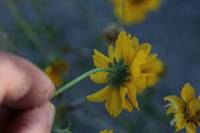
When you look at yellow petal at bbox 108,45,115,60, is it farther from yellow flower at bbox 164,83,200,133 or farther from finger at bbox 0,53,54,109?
finger at bbox 0,53,54,109

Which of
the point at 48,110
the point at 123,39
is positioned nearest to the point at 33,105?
the point at 48,110

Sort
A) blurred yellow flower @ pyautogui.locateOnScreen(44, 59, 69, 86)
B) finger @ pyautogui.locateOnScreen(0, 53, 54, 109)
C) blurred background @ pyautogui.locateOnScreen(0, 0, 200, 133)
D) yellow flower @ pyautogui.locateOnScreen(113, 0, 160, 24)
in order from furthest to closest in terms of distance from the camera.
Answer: blurred background @ pyautogui.locateOnScreen(0, 0, 200, 133) < yellow flower @ pyautogui.locateOnScreen(113, 0, 160, 24) < blurred yellow flower @ pyautogui.locateOnScreen(44, 59, 69, 86) < finger @ pyautogui.locateOnScreen(0, 53, 54, 109)

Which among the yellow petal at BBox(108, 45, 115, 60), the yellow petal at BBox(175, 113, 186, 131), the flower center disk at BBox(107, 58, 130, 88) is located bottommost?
the yellow petal at BBox(175, 113, 186, 131)

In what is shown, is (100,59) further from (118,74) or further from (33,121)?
(33,121)

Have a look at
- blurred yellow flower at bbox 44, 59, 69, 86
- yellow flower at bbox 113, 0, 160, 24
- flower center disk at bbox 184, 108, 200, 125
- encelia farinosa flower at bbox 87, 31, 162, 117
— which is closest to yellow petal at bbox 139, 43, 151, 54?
encelia farinosa flower at bbox 87, 31, 162, 117

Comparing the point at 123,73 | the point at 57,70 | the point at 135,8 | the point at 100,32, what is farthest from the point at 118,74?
the point at 100,32

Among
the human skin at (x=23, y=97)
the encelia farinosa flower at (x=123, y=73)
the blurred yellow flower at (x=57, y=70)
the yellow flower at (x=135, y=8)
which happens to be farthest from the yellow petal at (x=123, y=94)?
the yellow flower at (x=135, y=8)

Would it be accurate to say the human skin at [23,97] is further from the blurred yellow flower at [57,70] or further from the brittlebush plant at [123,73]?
the blurred yellow flower at [57,70]
